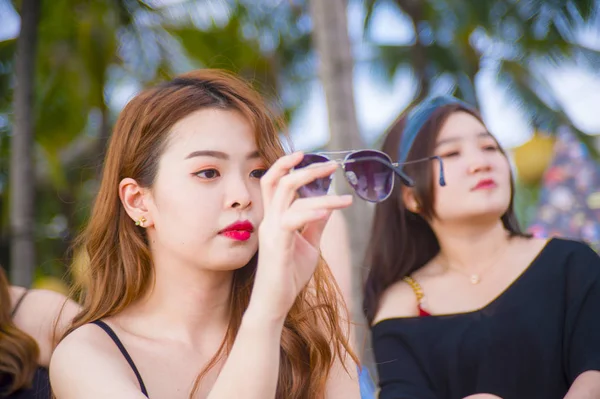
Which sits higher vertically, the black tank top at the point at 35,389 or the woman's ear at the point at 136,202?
the woman's ear at the point at 136,202

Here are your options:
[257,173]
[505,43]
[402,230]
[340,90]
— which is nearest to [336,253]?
[402,230]

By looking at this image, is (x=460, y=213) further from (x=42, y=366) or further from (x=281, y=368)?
(x=42, y=366)

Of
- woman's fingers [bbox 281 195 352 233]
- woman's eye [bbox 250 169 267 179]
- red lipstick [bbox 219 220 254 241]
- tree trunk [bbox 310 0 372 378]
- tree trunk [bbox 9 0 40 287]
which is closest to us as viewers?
woman's fingers [bbox 281 195 352 233]

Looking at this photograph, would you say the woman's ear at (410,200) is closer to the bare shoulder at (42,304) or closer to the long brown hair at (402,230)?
the long brown hair at (402,230)

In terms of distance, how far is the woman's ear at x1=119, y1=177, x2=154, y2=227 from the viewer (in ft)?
7.62

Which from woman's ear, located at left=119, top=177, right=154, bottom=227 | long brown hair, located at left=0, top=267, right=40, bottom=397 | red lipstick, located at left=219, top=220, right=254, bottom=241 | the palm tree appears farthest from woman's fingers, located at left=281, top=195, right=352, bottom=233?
the palm tree

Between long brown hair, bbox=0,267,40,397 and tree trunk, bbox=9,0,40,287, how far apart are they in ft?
16.5

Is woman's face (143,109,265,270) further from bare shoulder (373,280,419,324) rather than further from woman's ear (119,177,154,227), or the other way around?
bare shoulder (373,280,419,324)

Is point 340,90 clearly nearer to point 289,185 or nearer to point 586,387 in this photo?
point 586,387

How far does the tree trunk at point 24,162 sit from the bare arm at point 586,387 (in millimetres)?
6528

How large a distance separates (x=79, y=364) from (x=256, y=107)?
0.93m

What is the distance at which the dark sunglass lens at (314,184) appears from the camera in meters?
1.79

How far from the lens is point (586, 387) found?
8.84 ft

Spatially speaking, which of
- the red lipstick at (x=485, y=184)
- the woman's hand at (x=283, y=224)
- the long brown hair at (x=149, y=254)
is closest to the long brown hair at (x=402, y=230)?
the red lipstick at (x=485, y=184)
